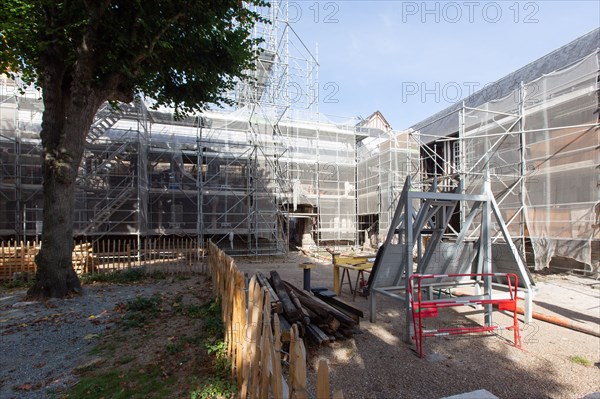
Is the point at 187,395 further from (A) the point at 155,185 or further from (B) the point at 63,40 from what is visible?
(A) the point at 155,185

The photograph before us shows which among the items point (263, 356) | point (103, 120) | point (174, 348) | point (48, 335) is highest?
point (103, 120)

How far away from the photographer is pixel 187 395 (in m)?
3.31

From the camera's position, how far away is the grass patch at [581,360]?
14.2 feet

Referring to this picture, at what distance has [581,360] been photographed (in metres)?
4.41

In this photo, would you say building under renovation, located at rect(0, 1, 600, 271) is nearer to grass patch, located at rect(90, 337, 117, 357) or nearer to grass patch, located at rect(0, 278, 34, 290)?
grass patch, located at rect(0, 278, 34, 290)

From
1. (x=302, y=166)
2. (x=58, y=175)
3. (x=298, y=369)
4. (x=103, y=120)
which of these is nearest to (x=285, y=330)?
(x=298, y=369)

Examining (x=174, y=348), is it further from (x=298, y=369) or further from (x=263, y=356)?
(x=298, y=369)

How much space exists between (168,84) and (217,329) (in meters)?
8.52

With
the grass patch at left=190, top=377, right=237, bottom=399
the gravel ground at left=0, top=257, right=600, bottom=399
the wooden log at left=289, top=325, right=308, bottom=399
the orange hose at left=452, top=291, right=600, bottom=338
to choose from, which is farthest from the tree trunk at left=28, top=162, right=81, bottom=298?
the orange hose at left=452, top=291, right=600, bottom=338

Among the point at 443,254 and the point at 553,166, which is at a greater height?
the point at 553,166

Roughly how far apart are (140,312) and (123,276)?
453 centimetres

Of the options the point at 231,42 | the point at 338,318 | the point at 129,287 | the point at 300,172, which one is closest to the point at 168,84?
the point at 231,42

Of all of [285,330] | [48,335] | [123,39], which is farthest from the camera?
[123,39]

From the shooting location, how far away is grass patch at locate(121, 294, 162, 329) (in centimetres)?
587
